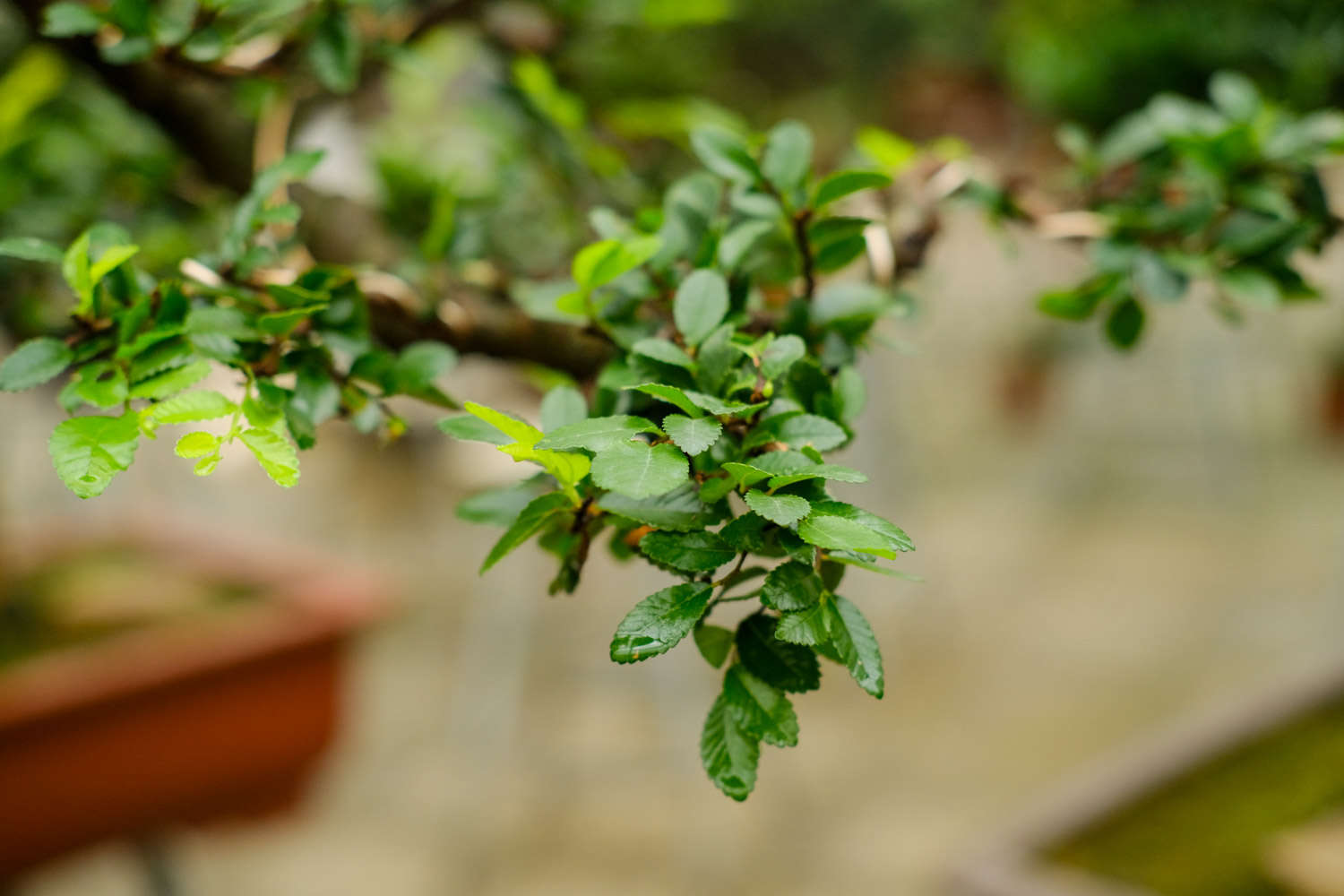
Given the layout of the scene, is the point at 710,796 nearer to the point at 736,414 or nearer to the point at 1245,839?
the point at 1245,839

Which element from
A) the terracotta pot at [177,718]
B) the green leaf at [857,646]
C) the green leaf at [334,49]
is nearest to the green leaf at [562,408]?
the green leaf at [857,646]

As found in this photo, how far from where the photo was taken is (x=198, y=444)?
0.29 meters

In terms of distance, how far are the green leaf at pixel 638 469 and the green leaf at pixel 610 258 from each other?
11cm

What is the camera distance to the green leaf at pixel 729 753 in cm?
28

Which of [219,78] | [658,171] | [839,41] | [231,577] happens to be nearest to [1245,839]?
[658,171]

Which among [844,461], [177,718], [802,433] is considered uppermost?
[802,433]

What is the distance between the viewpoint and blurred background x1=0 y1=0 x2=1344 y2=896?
771 mm

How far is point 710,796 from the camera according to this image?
1.74 meters

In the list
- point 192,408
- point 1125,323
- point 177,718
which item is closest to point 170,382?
point 192,408

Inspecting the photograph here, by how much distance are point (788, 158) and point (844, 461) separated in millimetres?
921

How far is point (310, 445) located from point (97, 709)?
0.81 meters

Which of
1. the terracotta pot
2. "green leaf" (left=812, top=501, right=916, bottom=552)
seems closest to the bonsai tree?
"green leaf" (left=812, top=501, right=916, bottom=552)

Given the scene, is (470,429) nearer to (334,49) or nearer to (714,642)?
(714,642)

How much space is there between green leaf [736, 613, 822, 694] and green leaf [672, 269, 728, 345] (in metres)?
0.09
